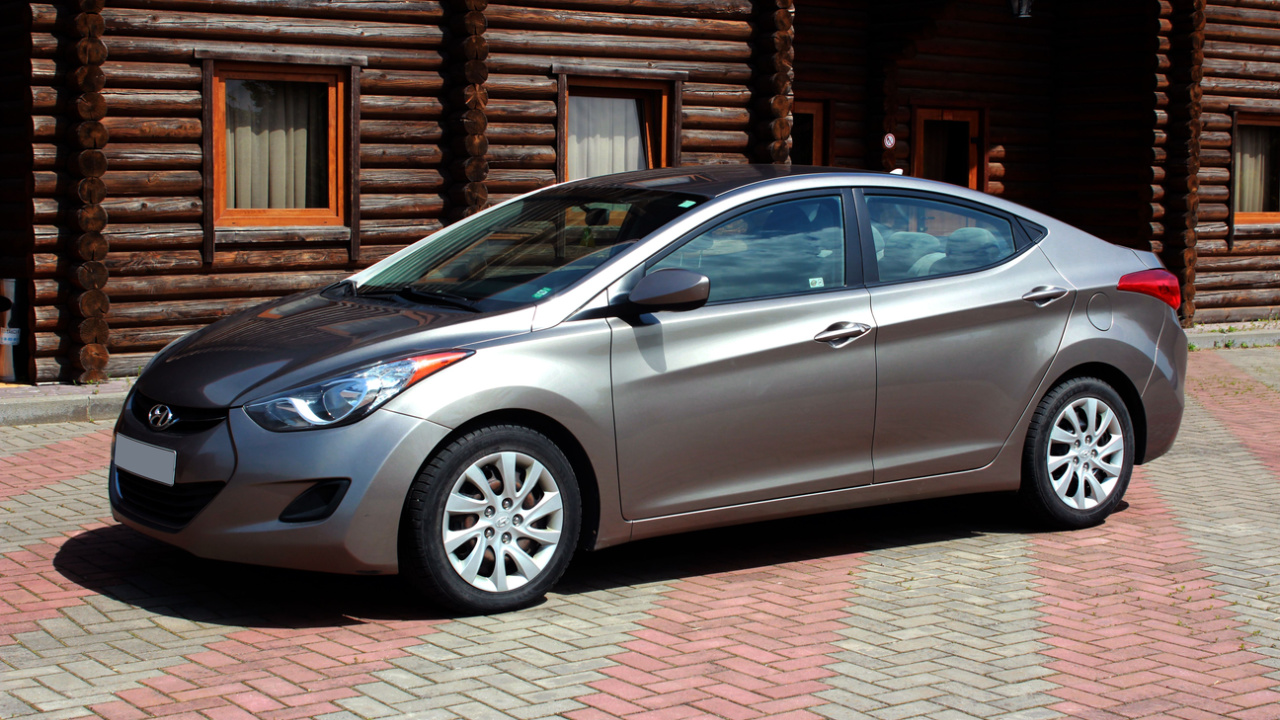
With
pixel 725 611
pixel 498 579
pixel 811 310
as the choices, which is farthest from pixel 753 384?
pixel 498 579

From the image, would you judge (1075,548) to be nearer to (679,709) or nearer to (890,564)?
(890,564)

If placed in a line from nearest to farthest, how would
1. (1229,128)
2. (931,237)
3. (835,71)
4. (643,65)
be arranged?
(931,237) < (643,65) < (835,71) < (1229,128)

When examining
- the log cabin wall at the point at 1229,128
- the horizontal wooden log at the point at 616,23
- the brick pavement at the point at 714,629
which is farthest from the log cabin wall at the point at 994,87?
the brick pavement at the point at 714,629

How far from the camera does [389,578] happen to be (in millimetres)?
5703

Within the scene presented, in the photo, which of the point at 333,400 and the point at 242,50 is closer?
the point at 333,400

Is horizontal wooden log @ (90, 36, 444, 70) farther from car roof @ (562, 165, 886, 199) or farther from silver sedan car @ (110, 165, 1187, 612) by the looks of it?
car roof @ (562, 165, 886, 199)

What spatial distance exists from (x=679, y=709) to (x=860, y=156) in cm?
1311

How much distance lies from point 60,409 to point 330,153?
3.55 metres

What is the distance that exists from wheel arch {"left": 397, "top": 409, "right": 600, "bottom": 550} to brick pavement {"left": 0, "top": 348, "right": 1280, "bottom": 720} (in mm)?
311

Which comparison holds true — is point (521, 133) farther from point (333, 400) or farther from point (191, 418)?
point (333, 400)

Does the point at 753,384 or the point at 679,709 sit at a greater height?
the point at 753,384

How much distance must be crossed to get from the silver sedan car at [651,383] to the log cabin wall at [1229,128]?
11.5 m

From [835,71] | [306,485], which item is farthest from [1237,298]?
[306,485]

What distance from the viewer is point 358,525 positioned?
15.9 feet
